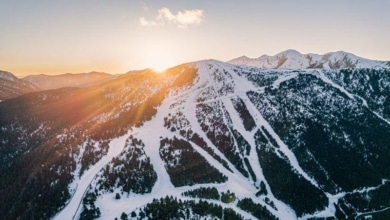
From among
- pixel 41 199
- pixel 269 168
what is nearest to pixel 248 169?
pixel 269 168

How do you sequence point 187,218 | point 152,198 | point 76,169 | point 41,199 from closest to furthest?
point 187,218, point 152,198, point 41,199, point 76,169

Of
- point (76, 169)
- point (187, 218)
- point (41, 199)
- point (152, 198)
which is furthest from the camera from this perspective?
point (76, 169)

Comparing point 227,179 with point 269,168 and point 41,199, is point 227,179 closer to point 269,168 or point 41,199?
point 269,168

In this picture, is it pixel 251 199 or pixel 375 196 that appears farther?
pixel 375 196

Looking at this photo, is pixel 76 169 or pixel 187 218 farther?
pixel 76 169

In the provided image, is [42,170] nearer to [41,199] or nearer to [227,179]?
[41,199]

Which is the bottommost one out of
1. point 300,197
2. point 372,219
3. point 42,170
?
point 372,219

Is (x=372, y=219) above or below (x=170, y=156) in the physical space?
below

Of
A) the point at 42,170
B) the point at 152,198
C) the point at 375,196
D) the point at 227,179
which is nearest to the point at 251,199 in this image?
the point at 227,179

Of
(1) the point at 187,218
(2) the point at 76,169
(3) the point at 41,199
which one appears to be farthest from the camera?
(2) the point at 76,169
